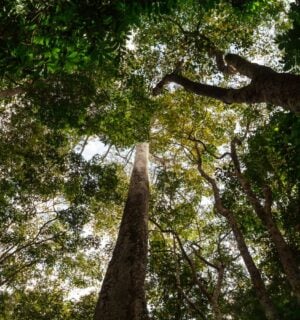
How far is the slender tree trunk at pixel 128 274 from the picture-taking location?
6727 millimetres

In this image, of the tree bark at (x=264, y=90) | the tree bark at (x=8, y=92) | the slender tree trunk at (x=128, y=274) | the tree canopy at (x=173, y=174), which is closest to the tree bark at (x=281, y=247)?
the tree canopy at (x=173, y=174)

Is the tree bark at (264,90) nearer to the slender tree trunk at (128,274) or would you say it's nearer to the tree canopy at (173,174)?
the tree canopy at (173,174)

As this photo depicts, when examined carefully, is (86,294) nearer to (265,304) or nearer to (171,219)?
(171,219)

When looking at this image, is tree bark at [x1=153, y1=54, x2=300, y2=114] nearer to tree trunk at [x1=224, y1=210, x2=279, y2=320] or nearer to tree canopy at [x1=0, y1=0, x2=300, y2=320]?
tree canopy at [x1=0, y1=0, x2=300, y2=320]

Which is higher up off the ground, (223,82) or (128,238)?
(223,82)

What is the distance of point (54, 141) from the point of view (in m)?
11.9

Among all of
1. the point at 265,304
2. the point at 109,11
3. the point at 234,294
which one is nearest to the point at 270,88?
the point at 109,11

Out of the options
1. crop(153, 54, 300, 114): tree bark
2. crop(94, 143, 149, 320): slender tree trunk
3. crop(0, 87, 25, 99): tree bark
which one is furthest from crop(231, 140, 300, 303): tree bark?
crop(0, 87, 25, 99): tree bark

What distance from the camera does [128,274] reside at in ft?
24.6

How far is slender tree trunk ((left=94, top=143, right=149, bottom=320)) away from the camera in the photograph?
6727 mm

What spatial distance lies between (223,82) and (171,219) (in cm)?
605

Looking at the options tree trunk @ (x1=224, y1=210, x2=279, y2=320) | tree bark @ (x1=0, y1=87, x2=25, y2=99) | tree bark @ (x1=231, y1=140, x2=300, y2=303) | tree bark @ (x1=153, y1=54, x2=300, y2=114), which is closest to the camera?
tree bark @ (x1=153, y1=54, x2=300, y2=114)

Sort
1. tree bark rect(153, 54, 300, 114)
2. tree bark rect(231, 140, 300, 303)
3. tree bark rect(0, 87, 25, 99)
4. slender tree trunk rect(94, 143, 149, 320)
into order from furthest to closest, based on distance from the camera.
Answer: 1. tree bark rect(0, 87, 25, 99)
2. tree bark rect(231, 140, 300, 303)
3. slender tree trunk rect(94, 143, 149, 320)
4. tree bark rect(153, 54, 300, 114)

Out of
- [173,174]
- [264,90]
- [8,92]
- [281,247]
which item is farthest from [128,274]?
[173,174]
